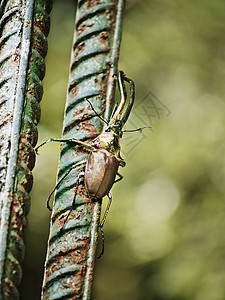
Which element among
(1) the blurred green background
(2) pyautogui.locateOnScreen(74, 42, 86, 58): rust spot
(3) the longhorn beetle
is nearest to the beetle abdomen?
(3) the longhorn beetle

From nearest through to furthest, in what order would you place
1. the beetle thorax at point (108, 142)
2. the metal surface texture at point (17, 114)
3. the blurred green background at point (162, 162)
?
the metal surface texture at point (17, 114)
the beetle thorax at point (108, 142)
the blurred green background at point (162, 162)

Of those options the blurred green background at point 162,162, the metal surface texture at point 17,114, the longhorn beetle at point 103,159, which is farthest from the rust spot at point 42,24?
the blurred green background at point 162,162

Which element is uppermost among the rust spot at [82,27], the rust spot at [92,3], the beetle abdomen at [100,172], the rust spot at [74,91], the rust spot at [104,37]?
the rust spot at [92,3]

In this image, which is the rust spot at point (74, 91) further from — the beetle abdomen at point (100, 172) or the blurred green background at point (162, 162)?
the blurred green background at point (162, 162)

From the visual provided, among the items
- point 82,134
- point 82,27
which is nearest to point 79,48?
point 82,27

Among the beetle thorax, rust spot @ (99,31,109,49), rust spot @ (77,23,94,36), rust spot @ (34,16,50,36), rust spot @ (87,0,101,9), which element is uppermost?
rust spot @ (87,0,101,9)

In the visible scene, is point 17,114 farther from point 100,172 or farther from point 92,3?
point 92,3

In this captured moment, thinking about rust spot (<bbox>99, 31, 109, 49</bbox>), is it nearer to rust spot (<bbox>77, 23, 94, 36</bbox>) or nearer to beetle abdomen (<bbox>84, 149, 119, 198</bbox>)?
rust spot (<bbox>77, 23, 94, 36</bbox>)
